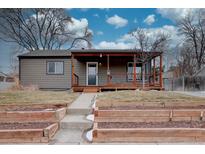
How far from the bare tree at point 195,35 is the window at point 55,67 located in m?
6.98

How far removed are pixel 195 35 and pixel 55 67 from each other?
863 cm

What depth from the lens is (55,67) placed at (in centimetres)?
1325

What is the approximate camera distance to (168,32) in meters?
13.3

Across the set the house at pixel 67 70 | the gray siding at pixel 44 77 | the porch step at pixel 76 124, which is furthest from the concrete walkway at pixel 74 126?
the gray siding at pixel 44 77

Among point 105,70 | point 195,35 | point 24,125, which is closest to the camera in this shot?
point 24,125

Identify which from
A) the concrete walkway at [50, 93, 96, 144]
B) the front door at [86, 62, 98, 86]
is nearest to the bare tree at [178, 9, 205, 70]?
the front door at [86, 62, 98, 86]

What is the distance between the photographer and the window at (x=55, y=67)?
Result: 520 inches

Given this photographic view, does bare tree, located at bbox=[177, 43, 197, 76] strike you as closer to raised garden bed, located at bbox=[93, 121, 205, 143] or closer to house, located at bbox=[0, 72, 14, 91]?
house, located at bbox=[0, 72, 14, 91]

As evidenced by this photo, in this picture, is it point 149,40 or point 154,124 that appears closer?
point 154,124

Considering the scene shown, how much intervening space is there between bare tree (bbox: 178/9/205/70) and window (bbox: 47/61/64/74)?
698 cm

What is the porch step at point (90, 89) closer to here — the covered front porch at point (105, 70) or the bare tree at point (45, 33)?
the covered front porch at point (105, 70)

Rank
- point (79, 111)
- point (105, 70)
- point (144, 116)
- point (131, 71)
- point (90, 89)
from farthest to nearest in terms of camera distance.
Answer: point (105, 70), point (131, 71), point (90, 89), point (79, 111), point (144, 116)

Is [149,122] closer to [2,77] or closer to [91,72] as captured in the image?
[2,77]

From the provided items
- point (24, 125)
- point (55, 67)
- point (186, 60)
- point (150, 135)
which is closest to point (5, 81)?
point (55, 67)
